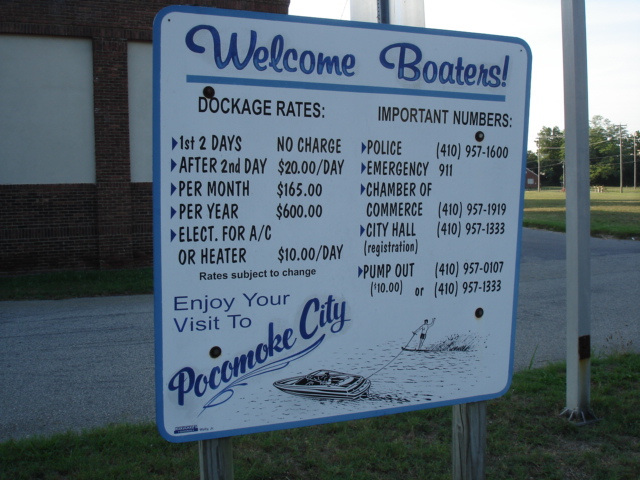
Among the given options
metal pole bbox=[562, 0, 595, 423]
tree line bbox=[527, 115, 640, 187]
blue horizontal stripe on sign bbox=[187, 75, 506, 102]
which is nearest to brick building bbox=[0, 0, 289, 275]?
metal pole bbox=[562, 0, 595, 423]

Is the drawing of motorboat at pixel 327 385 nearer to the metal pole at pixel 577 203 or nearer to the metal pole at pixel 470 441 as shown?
the metal pole at pixel 470 441

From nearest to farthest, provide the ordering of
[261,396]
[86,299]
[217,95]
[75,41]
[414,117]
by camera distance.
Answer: [217,95], [261,396], [414,117], [86,299], [75,41]

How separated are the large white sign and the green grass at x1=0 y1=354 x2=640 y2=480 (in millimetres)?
1423

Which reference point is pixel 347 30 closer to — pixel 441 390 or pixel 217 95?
pixel 217 95

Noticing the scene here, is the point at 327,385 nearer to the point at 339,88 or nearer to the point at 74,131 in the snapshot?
the point at 339,88

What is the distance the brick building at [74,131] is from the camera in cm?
1317

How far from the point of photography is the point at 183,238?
6.70 ft

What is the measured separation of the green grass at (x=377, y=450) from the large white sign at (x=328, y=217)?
1.42m

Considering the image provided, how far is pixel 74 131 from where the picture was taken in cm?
1356

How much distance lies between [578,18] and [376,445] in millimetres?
3106

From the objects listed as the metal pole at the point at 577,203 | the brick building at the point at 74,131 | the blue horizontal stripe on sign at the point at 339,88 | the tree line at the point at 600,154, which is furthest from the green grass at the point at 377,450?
the tree line at the point at 600,154

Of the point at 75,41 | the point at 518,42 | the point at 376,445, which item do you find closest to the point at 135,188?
the point at 75,41

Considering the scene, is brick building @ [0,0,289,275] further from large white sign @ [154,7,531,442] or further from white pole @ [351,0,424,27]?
large white sign @ [154,7,531,442]

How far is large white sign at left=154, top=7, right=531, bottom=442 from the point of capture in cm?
204
